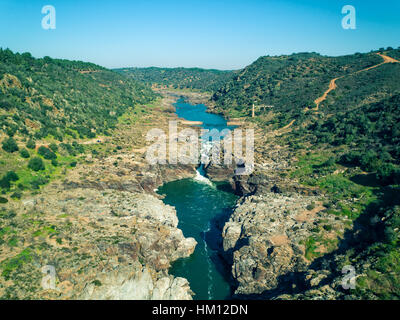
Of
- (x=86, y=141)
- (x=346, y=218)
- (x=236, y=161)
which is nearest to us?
(x=346, y=218)

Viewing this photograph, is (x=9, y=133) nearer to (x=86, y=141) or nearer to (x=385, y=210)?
(x=86, y=141)

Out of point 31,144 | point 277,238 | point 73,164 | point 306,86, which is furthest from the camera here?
point 306,86

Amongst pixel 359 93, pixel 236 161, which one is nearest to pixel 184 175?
pixel 236 161

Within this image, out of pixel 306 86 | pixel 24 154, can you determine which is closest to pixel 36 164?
pixel 24 154

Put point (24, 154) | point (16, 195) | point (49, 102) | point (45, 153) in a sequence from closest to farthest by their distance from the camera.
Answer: point (16, 195)
point (24, 154)
point (45, 153)
point (49, 102)

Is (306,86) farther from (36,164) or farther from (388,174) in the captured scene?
(36,164)

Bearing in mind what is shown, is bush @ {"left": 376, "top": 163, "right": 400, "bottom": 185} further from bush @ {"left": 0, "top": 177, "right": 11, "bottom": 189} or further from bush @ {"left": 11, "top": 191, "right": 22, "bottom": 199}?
bush @ {"left": 0, "top": 177, "right": 11, "bottom": 189}
